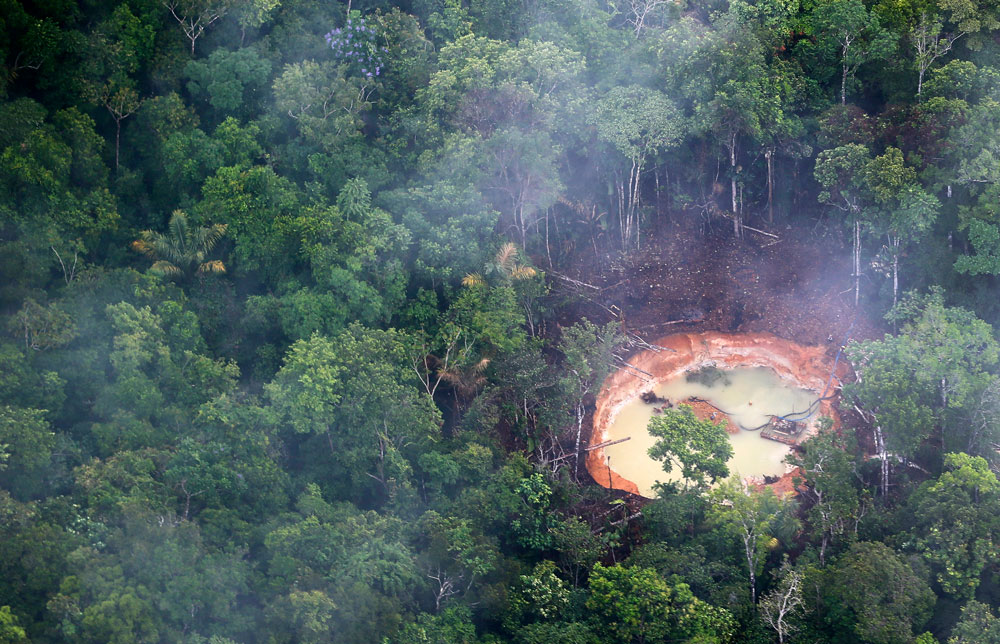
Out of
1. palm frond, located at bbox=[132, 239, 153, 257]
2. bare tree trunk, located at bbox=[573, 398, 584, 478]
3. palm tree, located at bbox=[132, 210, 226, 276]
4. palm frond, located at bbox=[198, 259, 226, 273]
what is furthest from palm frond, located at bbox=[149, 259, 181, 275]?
bare tree trunk, located at bbox=[573, 398, 584, 478]

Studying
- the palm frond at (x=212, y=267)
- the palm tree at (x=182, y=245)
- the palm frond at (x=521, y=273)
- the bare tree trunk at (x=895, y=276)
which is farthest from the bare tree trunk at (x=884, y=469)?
the palm tree at (x=182, y=245)

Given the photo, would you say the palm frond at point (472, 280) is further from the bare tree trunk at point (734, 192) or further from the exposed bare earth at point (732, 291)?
the bare tree trunk at point (734, 192)

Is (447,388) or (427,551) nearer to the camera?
(427,551)

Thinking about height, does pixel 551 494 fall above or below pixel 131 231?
below

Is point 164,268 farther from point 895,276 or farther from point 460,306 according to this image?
point 895,276

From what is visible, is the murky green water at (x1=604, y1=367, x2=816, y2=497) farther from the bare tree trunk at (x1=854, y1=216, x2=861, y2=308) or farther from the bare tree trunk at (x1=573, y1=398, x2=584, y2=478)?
the bare tree trunk at (x1=854, y1=216, x2=861, y2=308)

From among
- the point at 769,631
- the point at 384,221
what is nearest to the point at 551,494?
the point at 769,631

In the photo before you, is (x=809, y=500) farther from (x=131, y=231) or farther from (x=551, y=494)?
(x=131, y=231)
